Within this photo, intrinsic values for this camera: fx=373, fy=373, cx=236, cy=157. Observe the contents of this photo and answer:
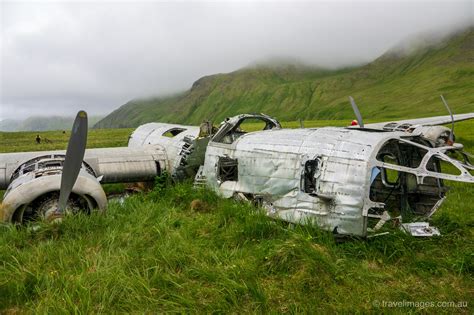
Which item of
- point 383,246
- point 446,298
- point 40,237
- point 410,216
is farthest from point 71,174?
point 410,216

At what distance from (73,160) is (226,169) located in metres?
4.51

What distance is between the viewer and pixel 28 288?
19.5 feet

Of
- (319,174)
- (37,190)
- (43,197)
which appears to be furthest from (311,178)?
(43,197)

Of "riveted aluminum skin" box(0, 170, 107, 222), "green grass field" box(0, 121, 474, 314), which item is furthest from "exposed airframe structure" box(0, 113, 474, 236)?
"green grass field" box(0, 121, 474, 314)

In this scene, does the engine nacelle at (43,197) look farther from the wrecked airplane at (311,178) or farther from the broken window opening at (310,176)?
the broken window opening at (310,176)

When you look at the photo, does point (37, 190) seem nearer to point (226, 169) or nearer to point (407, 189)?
point (226, 169)

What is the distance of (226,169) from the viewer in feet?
36.5

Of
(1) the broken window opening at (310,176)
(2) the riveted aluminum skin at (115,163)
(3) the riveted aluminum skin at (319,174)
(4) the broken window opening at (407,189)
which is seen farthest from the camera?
(2) the riveted aluminum skin at (115,163)

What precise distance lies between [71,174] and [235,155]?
4.21 meters

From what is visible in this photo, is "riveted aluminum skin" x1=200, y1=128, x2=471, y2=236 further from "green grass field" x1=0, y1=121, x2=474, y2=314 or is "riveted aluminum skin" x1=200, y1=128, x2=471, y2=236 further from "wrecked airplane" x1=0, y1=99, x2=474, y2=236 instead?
"green grass field" x1=0, y1=121, x2=474, y2=314

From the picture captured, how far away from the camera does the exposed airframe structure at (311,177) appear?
295 inches

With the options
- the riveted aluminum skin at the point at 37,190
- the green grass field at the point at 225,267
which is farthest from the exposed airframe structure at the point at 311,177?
the green grass field at the point at 225,267

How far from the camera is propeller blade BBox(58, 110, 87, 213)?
783cm

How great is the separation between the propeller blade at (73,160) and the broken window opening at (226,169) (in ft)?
13.1
